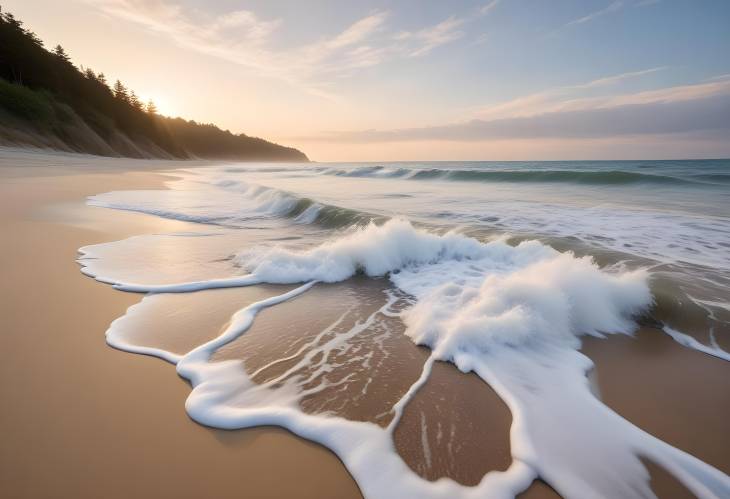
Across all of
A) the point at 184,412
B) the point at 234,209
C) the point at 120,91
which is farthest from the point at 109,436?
the point at 120,91

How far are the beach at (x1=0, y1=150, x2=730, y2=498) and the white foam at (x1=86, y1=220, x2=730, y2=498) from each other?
0.27ft

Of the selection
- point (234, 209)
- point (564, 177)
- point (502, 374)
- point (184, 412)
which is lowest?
point (564, 177)

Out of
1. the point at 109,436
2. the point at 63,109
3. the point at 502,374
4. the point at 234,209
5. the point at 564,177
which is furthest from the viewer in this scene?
the point at 63,109

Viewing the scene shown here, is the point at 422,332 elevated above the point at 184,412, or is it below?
below

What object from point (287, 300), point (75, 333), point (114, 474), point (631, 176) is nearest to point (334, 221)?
point (287, 300)

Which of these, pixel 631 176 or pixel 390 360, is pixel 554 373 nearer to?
pixel 390 360

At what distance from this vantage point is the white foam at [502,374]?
1793mm

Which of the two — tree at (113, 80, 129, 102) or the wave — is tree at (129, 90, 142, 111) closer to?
tree at (113, 80, 129, 102)

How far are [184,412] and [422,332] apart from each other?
196 centimetres

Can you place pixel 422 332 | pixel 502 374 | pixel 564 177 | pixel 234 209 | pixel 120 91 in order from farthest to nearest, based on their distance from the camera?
pixel 120 91 → pixel 564 177 → pixel 234 209 → pixel 422 332 → pixel 502 374

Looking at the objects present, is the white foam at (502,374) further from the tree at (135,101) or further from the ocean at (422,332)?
the tree at (135,101)

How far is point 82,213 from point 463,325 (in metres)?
8.43

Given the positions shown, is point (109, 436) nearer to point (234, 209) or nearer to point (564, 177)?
point (234, 209)

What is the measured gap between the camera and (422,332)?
126 inches
